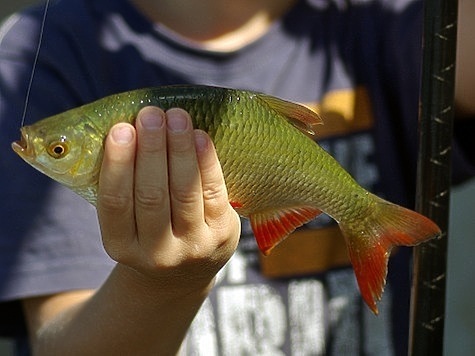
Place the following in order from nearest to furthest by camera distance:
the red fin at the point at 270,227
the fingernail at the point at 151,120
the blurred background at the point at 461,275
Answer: the fingernail at the point at 151,120, the red fin at the point at 270,227, the blurred background at the point at 461,275

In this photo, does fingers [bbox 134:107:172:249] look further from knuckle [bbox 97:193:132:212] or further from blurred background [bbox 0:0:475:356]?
blurred background [bbox 0:0:475:356]

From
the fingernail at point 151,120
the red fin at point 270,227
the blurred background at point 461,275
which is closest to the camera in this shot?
the fingernail at point 151,120

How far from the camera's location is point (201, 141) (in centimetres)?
71

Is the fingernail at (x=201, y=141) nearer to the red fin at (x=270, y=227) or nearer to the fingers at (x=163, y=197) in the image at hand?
the fingers at (x=163, y=197)

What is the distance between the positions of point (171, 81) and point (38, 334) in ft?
1.18

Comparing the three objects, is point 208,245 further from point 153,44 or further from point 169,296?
point 153,44

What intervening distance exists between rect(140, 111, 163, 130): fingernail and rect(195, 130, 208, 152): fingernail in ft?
0.12

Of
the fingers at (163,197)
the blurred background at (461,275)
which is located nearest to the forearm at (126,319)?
the fingers at (163,197)

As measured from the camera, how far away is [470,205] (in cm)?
188

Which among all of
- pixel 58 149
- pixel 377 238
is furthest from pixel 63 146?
pixel 377 238

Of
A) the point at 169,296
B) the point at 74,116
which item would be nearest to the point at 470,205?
the point at 169,296

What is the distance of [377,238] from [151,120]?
9.1 inches

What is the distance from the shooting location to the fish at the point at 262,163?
2.30 ft

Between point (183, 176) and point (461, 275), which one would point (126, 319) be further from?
point (461, 275)
